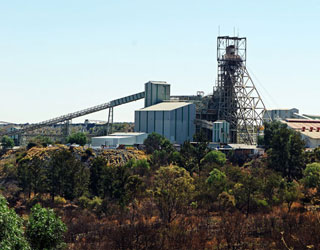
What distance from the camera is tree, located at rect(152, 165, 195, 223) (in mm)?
49750

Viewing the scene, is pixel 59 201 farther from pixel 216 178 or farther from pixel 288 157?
pixel 288 157

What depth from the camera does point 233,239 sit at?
1563 inches

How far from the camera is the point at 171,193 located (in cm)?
4975

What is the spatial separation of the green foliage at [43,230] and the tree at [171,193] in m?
18.8

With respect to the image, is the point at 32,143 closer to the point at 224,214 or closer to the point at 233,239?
the point at 224,214

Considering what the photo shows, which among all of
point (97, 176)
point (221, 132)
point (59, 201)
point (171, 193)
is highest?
point (221, 132)

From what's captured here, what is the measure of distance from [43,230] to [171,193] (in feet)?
A: 68.6

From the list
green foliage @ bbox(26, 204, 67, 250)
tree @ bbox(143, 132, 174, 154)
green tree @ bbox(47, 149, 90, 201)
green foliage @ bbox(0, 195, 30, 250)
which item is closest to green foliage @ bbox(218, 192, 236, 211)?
green tree @ bbox(47, 149, 90, 201)

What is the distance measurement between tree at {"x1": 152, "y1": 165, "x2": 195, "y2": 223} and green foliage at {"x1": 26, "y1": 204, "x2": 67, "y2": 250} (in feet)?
61.5

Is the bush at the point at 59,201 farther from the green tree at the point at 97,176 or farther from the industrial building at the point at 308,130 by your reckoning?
the industrial building at the point at 308,130

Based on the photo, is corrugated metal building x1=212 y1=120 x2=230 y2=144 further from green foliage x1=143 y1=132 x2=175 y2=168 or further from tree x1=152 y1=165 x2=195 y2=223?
tree x1=152 y1=165 x2=195 y2=223

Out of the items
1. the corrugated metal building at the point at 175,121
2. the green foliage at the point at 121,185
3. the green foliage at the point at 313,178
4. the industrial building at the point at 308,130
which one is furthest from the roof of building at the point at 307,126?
the green foliage at the point at 121,185

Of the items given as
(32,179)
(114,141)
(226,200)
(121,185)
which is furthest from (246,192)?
(114,141)

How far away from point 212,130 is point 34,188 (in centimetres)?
3952
